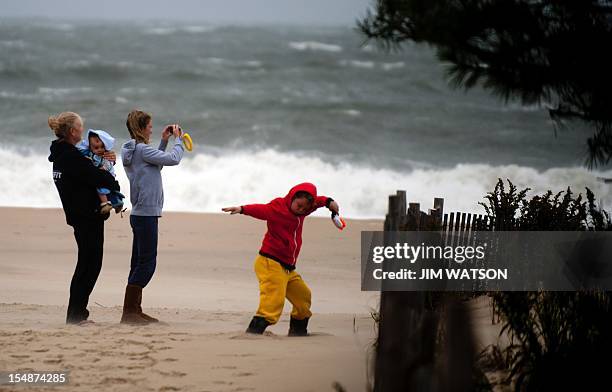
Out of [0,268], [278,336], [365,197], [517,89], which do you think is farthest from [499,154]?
[517,89]

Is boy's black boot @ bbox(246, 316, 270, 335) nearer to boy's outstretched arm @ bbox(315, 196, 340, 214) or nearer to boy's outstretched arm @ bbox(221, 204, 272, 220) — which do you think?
boy's outstretched arm @ bbox(221, 204, 272, 220)

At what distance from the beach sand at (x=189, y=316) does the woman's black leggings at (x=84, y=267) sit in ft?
0.82

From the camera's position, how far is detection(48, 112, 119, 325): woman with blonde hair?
25.2 ft

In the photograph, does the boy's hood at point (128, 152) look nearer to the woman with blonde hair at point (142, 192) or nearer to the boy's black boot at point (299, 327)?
the woman with blonde hair at point (142, 192)

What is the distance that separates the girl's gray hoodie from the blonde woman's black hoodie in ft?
0.63

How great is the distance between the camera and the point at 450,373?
169 inches

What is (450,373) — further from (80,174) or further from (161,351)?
(80,174)

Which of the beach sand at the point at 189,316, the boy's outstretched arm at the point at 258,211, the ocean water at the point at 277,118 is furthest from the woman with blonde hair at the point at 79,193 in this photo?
the ocean water at the point at 277,118

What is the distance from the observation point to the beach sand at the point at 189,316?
19.9 feet

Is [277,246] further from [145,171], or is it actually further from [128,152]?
[128,152]

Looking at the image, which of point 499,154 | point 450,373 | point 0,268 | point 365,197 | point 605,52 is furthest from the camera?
point 499,154

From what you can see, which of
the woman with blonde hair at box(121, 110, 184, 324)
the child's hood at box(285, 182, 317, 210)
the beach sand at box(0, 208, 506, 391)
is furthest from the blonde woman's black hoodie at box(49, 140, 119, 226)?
the child's hood at box(285, 182, 317, 210)

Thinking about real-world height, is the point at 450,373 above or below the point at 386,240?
below

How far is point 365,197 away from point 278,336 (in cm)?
1460
